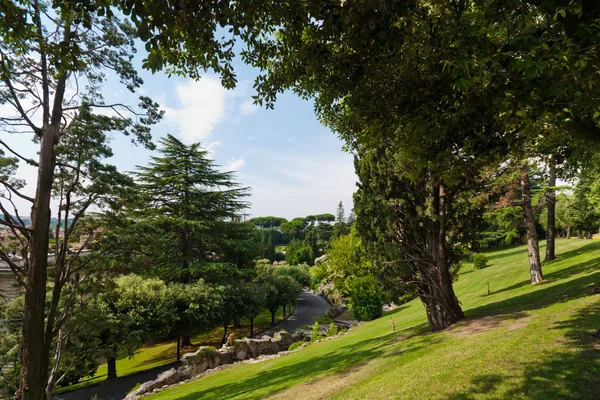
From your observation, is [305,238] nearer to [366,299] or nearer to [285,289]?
[285,289]

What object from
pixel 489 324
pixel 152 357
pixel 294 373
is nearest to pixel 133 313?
pixel 152 357

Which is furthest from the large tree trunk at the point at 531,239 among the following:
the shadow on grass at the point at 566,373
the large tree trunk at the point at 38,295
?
the large tree trunk at the point at 38,295

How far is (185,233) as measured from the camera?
922 inches

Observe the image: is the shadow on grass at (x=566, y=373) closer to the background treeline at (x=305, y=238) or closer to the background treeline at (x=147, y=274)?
the background treeline at (x=147, y=274)

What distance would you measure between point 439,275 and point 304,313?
26.4m

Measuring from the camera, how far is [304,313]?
33.5 m

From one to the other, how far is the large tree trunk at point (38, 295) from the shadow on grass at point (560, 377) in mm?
9269

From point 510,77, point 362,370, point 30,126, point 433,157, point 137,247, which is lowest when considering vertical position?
point 362,370

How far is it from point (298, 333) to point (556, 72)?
20919mm

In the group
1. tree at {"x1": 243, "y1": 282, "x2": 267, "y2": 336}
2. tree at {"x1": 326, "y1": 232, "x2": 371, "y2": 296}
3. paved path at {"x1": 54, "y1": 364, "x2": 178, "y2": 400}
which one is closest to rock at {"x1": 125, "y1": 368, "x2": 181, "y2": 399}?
paved path at {"x1": 54, "y1": 364, "x2": 178, "y2": 400}

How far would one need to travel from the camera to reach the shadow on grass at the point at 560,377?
13.1ft

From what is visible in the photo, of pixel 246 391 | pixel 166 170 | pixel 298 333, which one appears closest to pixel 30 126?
pixel 246 391

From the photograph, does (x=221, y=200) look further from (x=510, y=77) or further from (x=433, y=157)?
(x=510, y=77)

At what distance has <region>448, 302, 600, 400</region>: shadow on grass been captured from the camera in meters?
3.98
